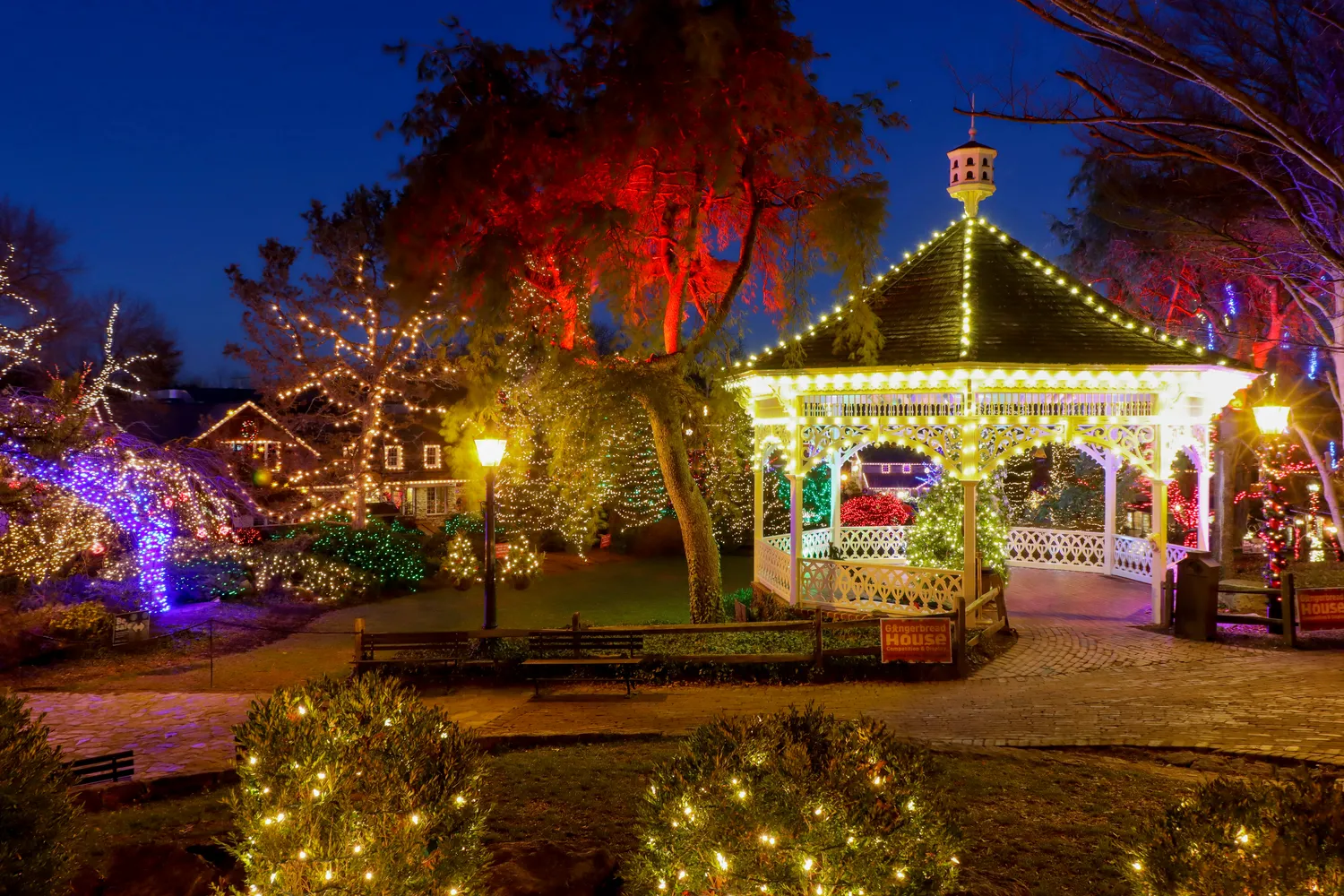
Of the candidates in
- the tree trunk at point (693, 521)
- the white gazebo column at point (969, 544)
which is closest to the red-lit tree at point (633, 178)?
the tree trunk at point (693, 521)

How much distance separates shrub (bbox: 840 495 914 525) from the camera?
25.2 m

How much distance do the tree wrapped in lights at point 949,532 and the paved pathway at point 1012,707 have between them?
2666 mm

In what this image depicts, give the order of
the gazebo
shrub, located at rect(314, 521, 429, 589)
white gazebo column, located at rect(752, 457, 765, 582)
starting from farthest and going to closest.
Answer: shrub, located at rect(314, 521, 429, 589), white gazebo column, located at rect(752, 457, 765, 582), the gazebo

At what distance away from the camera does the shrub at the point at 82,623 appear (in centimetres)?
1520

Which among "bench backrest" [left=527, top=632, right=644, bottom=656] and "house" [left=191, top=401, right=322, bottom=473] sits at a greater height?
"house" [left=191, top=401, right=322, bottom=473]

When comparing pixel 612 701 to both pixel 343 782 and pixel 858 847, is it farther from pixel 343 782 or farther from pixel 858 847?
pixel 858 847

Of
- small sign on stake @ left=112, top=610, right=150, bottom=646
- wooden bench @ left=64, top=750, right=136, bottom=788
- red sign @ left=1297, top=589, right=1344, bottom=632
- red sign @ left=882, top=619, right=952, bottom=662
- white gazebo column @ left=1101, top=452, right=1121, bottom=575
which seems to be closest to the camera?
wooden bench @ left=64, top=750, right=136, bottom=788

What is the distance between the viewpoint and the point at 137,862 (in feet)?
18.8

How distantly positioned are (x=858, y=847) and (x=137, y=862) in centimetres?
457

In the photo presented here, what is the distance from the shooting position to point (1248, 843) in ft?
12.6

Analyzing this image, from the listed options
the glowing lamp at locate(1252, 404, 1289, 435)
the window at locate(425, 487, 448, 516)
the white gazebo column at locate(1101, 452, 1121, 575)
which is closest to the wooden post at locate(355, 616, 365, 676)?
the glowing lamp at locate(1252, 404, 1289, 435)

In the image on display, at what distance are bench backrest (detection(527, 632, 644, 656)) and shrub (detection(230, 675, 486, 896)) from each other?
7222mm

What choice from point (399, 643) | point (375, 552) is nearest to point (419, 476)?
point (375, 552)

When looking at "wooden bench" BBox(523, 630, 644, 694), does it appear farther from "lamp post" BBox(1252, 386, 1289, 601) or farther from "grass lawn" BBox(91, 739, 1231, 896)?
"lamp post" BBox(1252, 386, 1289, 601)
